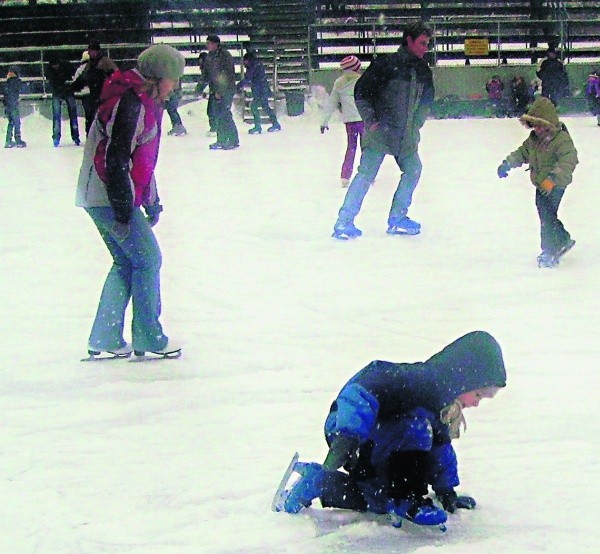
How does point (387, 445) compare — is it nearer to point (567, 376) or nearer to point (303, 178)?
point (567, 376)

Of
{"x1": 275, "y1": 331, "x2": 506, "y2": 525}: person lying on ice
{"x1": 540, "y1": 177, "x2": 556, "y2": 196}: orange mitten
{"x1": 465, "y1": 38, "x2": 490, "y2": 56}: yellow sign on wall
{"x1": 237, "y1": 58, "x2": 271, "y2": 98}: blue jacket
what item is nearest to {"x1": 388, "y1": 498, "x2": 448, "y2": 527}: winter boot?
{"x1": 275, "y1": 331, "x2": 506, "y2": 525}: person lying on ice

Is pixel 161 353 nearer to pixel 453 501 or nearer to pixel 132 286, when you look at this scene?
pixel 132 286

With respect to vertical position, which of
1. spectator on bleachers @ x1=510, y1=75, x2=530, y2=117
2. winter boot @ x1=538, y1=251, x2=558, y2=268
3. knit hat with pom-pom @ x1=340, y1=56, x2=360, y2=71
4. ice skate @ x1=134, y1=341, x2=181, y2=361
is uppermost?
knit hat with pom-pom @ x1=340, y1=56, x2=360, y2=71

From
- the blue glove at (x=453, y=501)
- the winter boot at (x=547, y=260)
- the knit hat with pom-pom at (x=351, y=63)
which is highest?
the knit hat with pom-pom at (x=351, y=63)

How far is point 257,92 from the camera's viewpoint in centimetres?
1625

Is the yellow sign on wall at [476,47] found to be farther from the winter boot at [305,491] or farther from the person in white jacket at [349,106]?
the winter boot at [305,491]

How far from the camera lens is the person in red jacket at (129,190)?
4.11 m

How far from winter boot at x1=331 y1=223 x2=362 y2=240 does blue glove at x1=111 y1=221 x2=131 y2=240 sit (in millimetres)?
3068

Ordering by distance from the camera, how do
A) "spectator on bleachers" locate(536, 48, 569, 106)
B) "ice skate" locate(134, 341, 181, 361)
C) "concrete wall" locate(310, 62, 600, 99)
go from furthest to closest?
"concrete wall" locate(310, 62, 600, 99) → "spectator on bleachers" locate(536, 48, 569, 106) → "ice skate" locate(134, 341, 181, 361)

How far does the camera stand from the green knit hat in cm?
411

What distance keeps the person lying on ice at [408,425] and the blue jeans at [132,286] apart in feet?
5.68

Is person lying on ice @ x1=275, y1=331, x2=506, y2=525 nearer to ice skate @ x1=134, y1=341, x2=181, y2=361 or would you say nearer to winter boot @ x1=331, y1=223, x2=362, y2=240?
ice skate @ x1=134, y1=341, x2=181, y2=361

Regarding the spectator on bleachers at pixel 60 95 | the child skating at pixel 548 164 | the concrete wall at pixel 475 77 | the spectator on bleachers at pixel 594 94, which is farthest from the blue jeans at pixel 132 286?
the concrete wall at pixel 475 77

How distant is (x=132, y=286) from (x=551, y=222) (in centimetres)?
280
